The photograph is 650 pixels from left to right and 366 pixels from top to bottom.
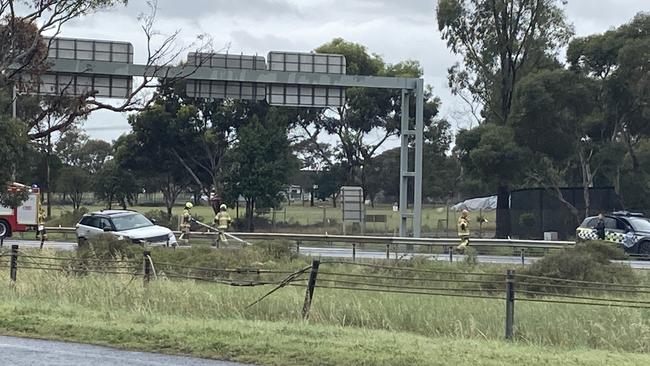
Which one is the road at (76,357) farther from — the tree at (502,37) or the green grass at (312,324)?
the tree at (502,37)

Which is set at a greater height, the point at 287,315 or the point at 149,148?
the point at 149,148

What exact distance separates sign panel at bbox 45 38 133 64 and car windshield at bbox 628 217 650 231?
19.7 meters

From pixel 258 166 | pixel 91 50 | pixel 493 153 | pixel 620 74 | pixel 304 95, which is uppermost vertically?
pixel 620 74

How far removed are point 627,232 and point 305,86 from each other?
13.6 m

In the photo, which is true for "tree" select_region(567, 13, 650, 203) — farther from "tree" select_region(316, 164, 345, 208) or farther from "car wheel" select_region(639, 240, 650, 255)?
"tree" select_region(316, 164, 345, 208)

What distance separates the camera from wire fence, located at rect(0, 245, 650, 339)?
42.4 feet

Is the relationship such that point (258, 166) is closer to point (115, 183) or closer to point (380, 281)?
point (115, 183)

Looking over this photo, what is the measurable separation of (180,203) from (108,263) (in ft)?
285

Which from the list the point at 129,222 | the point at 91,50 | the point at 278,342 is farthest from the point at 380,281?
the point at 91,50

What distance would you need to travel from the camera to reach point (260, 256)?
2444 cm

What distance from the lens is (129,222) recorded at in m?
29.4

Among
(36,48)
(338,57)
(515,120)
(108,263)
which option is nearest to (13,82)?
(36,48)

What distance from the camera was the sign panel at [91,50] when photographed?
32.6m

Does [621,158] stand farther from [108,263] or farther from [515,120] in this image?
[108,263]
